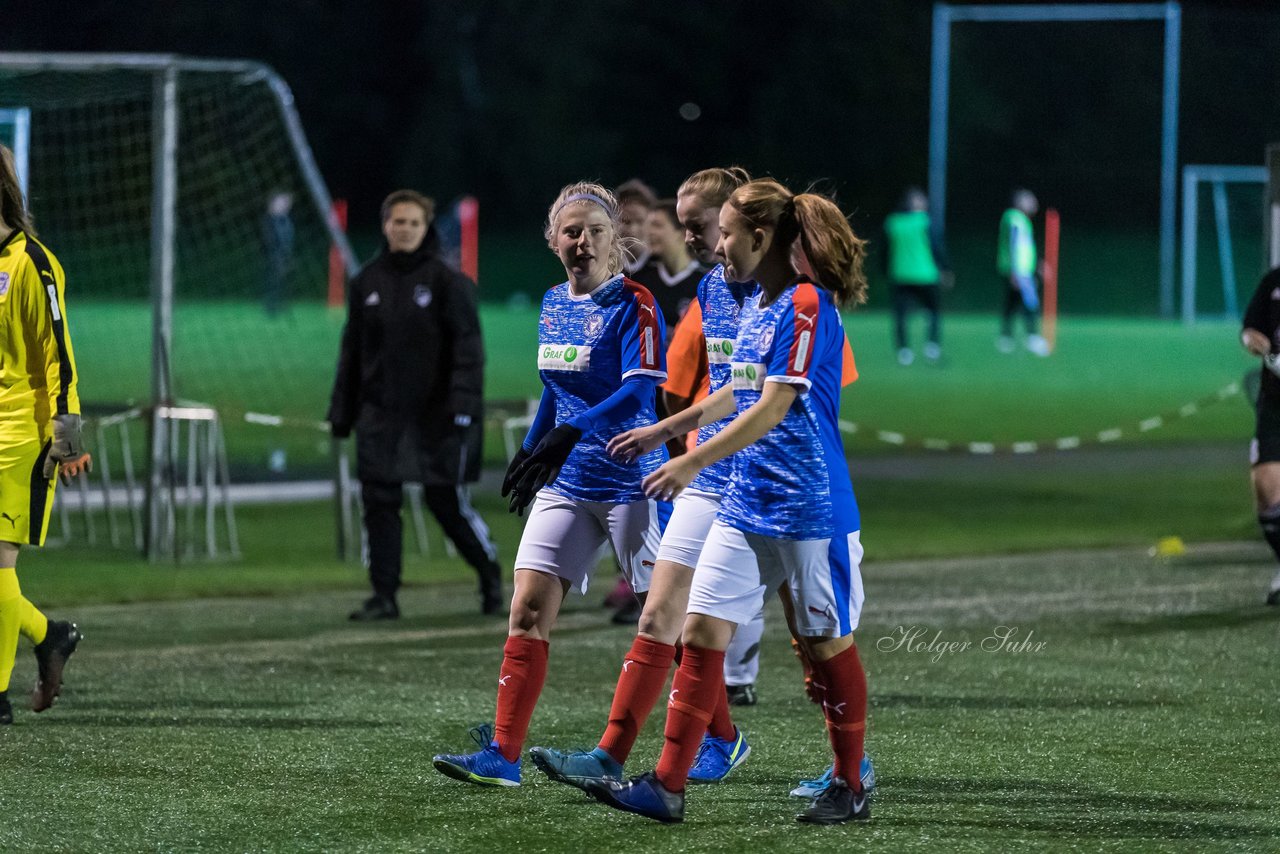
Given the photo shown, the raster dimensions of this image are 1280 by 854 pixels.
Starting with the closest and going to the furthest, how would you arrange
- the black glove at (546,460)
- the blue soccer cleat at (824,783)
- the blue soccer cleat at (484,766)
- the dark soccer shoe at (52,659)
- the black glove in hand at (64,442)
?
the blue soccer cleat at (824,783) → the black glove at (546,460) → the blue soccer cleat at (484,766) → the black glove in hand at (64,442) → the dark soccer shoe at (52,659)

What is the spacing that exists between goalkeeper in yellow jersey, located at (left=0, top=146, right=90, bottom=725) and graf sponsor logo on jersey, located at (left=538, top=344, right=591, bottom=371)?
167 cm

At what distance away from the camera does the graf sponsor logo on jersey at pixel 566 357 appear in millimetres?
5719

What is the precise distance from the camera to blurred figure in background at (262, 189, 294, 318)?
3144 cm

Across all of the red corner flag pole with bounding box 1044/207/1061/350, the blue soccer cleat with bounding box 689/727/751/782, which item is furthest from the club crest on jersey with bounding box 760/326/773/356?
the red corner flag pole with bounding box 1044/207/1061/350

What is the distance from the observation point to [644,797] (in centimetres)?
523

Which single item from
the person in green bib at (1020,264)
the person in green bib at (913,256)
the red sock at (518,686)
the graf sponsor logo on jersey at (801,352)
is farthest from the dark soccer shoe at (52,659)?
the person in green bib at (1020,264)

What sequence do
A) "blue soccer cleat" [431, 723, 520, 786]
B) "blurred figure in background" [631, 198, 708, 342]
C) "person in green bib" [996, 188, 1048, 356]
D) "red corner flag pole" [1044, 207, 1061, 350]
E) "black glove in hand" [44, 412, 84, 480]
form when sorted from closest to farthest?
"blue soccer cleat" [431, 723, 520, 786] < "black glove in hand" [44, 412, 84, 480] < "blurred figure in background" [631, 198, 708, 342] < "person in green bib" [996, 188, 1048, 356] < "red corner flag pole" [1044, 207, 1061, 350]

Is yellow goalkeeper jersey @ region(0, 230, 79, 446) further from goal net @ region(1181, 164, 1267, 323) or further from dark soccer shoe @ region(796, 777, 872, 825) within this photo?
goal net @ region(1181, 164, 1267, 323)

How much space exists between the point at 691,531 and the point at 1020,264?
21.9m

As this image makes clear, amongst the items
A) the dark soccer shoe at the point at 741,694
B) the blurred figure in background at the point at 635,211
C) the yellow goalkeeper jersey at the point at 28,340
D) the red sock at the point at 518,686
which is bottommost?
the dark soccer shoe at the point at 741,694

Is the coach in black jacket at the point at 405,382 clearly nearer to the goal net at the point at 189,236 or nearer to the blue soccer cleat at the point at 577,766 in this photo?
the goal net at the point at 189,236

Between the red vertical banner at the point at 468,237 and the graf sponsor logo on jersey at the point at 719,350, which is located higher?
the graf sponsor logo on jersey at the point at 719,350

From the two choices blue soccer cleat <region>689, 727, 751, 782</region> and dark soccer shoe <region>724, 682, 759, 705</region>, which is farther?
dark soccer shoe <region>724, 682, 759, 705</region>

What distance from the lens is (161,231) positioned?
37.2 ft
